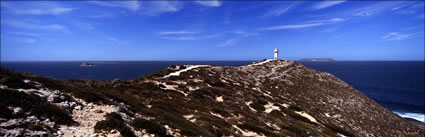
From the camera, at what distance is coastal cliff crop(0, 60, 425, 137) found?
35.2 feet

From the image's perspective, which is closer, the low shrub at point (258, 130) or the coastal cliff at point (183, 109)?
the coastal cliff at point (183, 109)

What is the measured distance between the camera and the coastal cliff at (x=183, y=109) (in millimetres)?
10719

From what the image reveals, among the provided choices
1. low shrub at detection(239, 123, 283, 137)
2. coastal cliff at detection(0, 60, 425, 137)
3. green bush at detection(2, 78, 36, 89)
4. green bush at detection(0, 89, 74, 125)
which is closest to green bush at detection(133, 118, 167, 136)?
coastal cliff at detection(0, 60, 425, 137)

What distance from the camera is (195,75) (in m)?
39.0

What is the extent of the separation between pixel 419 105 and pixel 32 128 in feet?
330

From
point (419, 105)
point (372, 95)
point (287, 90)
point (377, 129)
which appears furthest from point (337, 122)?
point (372, 95)

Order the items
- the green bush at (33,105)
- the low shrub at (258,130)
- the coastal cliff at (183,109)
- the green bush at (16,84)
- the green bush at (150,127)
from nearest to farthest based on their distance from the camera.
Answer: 1. the green bush at (33,105)
2. the coastal cliff at (183,109)
3. the green bush at (150,127)
4. the green bush at (16,84)
5. the low shrub at (258,130)

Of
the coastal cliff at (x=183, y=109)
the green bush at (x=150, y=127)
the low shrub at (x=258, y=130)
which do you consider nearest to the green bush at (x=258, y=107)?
the coastal cliff at (x=183, y=109)

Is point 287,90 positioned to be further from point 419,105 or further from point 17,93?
point 419,105

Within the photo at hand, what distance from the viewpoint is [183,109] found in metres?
20.3

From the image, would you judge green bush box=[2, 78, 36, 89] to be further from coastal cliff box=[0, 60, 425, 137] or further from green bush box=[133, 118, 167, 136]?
green bush box=[133, 118, 167, 136]

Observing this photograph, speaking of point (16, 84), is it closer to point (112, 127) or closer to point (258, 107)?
point (112, 127)

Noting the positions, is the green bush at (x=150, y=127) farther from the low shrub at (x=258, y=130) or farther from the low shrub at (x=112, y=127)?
the low shrub at (x=258, y=130)

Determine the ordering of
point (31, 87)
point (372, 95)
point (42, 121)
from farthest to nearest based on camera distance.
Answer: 1. point (372, 95)
2. point (31, 87)
3. point (42, 121)
